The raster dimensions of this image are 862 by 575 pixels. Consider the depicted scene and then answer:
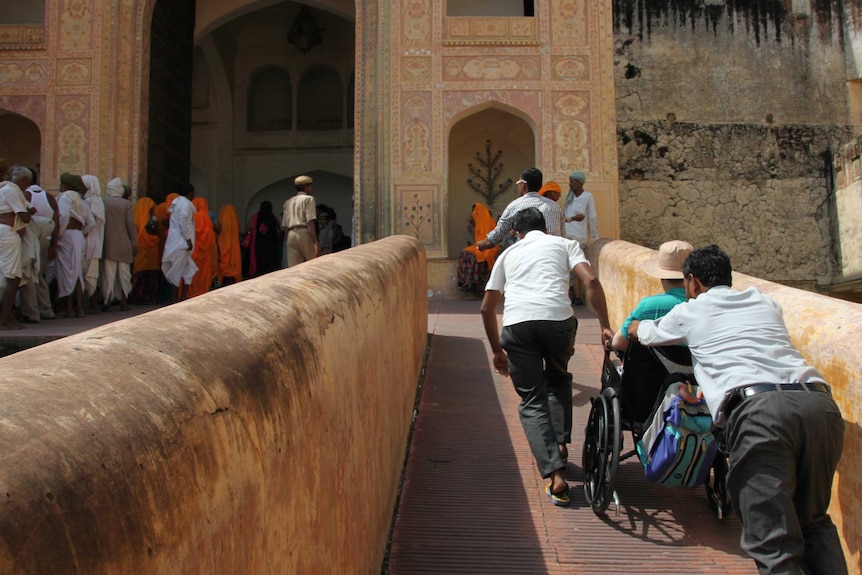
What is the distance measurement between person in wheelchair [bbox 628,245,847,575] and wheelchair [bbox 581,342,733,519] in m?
0.67

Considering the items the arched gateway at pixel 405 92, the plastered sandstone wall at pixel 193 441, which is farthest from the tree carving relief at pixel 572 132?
the plastered sandstone wall at pixel 193 441

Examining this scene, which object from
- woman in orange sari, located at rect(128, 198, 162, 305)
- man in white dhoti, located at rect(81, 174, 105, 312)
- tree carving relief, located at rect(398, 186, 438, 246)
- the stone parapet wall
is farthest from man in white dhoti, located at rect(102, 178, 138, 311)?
the stone parapet wall

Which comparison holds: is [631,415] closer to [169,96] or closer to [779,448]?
[779,448]

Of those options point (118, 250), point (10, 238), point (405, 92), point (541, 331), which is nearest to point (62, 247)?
point (118, 250)

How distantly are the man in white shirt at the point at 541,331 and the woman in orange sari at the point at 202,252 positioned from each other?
718cm

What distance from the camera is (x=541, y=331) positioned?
3.95 meters

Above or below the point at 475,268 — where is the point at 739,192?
above

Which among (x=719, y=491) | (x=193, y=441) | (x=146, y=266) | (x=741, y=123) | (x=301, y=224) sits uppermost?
(x=741, y=123)

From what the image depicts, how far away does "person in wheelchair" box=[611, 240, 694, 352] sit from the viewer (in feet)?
11.5

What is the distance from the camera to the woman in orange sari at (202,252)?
1066 cm

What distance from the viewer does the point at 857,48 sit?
15578 millimetres

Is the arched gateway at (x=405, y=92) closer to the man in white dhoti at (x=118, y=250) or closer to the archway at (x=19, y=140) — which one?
the man in white dhoti at (x=118, y=250)

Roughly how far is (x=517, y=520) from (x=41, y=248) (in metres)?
6.81

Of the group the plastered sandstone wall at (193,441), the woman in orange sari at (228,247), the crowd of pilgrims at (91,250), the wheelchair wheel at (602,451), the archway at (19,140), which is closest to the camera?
the plastered sandstone wall at (193,441)
